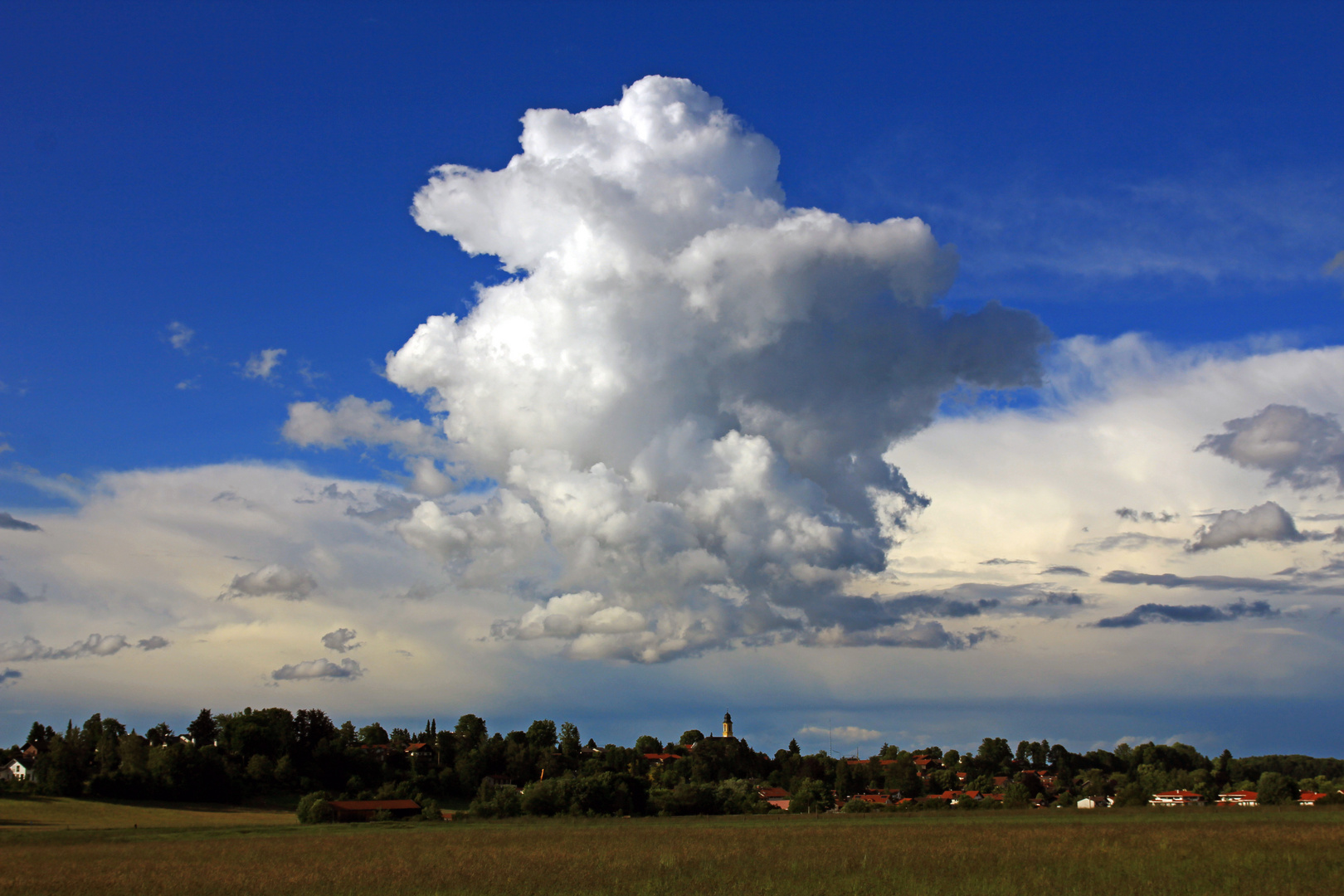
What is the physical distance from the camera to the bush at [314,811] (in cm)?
9338

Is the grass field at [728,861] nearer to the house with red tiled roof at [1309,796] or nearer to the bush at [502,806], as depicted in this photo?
the bush at [502,806]

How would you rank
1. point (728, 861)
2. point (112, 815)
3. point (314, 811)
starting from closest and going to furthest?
point (728, 861), point (112, 815), point (314, 811)

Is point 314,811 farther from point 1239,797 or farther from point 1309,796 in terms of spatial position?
point 1309,796

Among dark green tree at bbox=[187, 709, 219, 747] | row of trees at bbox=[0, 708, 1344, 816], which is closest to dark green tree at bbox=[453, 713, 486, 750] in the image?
row of trees at bbox=[0, 708, 1344, 816]

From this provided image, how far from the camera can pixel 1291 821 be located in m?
61.9

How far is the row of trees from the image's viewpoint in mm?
103875

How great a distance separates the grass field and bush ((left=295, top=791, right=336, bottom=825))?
3091 cm

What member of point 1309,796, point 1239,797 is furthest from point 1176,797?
point 1309,796

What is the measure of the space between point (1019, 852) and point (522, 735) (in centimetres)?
14167

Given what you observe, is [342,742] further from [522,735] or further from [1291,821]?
[1291,821]

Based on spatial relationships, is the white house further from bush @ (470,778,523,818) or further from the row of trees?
bush @ (470,778,523,818)

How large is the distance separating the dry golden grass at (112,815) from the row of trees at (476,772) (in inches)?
188

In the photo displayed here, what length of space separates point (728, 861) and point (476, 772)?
347 feet

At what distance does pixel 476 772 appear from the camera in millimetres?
136625
